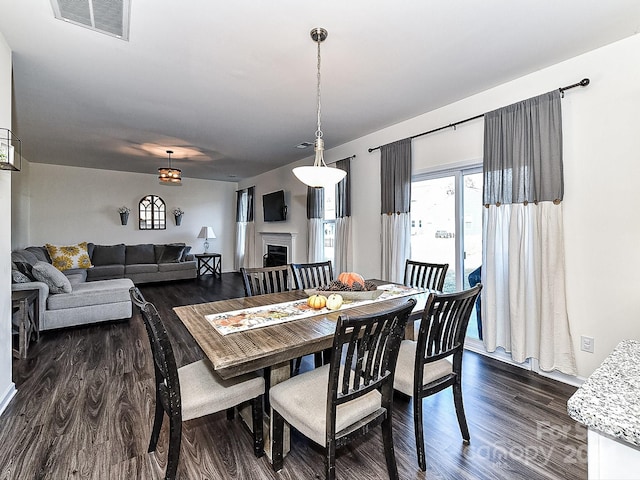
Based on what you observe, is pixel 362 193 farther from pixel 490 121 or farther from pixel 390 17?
pixel 390 17

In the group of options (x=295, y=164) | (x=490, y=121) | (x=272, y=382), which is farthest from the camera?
(x=295, y=164)

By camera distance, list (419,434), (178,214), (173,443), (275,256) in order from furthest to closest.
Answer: (178,214)
(275,256)
(419,434)
(173,443)

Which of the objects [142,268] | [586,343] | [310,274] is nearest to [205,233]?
[142,268]

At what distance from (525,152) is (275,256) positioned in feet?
17.4

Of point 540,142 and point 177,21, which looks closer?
point 177,21

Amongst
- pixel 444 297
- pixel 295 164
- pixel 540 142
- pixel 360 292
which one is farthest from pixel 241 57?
pixel 295 164

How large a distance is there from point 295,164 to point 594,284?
4933 millimetres

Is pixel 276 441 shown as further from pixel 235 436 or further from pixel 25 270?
pixel 25 270

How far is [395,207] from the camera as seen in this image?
3875 millimetres

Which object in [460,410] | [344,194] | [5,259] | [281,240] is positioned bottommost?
[460,410]

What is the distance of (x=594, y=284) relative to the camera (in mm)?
2389

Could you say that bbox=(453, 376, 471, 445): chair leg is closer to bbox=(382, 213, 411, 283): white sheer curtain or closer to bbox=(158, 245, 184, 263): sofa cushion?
bbox=(382, 213, 411, 283): white sheer curtain

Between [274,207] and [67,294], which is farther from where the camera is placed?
[274,207]

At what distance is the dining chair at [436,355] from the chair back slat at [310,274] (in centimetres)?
120
